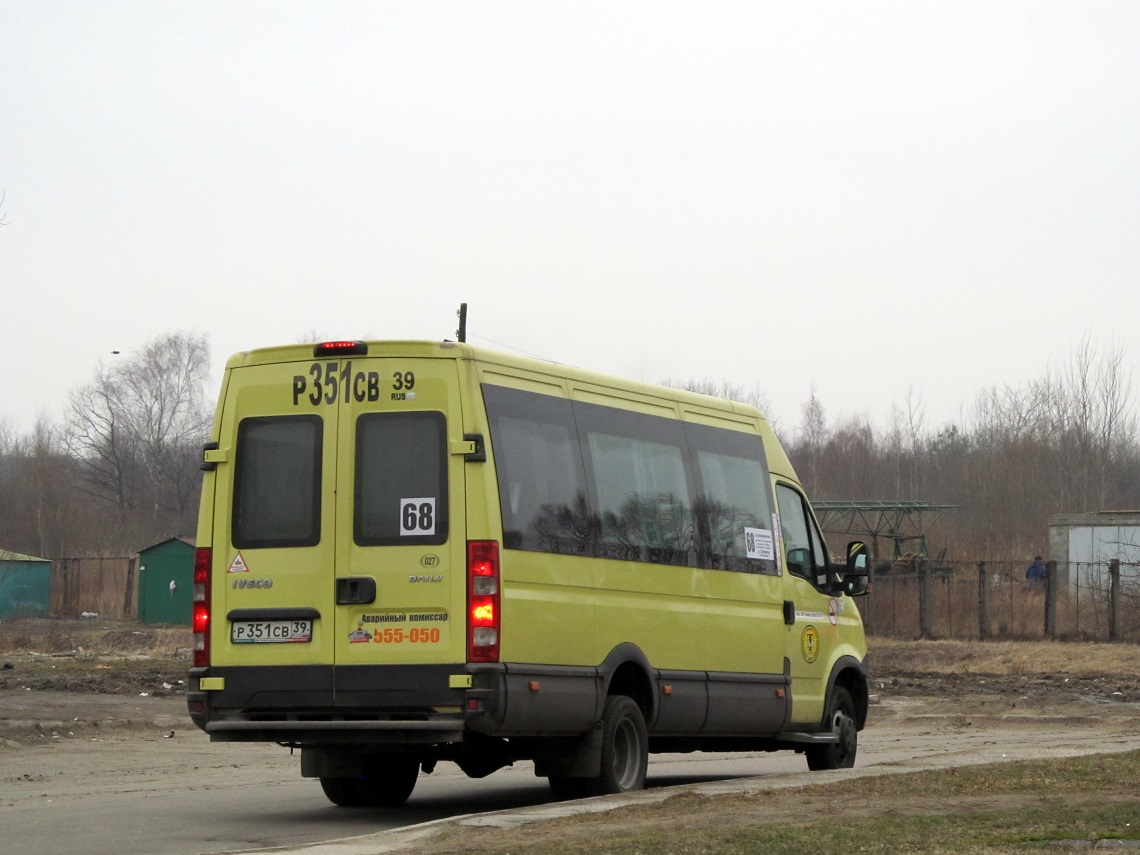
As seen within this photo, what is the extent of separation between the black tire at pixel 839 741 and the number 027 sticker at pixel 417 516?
17.3 feet

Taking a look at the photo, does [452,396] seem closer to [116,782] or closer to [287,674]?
[287,674]

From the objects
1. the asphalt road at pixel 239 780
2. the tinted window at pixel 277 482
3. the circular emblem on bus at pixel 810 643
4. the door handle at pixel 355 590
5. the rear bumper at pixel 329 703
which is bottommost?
the asphalt road at pixel 239 780

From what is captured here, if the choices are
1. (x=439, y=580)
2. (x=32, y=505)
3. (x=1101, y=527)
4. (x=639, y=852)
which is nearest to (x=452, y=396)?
(x=439, y=580)

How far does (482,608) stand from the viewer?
34.4 ft

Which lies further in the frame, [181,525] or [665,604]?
[181,525]

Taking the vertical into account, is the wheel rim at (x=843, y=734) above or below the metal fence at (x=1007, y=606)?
below

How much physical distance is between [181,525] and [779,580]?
284 feet

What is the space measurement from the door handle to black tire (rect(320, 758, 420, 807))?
223 cm

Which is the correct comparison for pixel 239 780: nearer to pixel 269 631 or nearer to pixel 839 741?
pixel 269 631

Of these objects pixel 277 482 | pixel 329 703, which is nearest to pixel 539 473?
pixel 277 482

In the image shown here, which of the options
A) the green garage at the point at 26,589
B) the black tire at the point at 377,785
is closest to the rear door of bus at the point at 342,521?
the black tire at the point at 377,785

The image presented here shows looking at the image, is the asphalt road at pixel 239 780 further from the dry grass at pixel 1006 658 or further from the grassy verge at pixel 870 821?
the dry grass at pixel 1006 658

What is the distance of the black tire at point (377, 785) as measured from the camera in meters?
12.6

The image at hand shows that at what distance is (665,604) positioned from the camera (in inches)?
491
